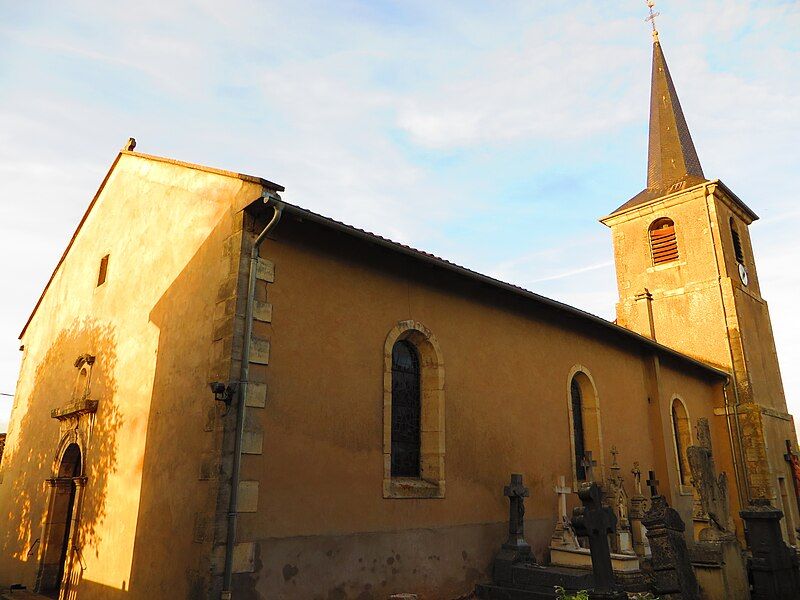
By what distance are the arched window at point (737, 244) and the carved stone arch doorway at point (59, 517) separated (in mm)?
17969

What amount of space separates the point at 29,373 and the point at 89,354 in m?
3.75

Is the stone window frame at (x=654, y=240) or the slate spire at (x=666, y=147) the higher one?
the slate spire at (x=666, y=147)

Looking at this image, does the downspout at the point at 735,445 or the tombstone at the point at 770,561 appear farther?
the downspout at the point at 735,445

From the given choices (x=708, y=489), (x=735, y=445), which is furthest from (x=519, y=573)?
(x=735, y=445)

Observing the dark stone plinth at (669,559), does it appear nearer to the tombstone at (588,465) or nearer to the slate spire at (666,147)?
the tombstone at (588,465)

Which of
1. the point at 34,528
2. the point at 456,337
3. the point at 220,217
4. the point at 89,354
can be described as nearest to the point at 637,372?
the point at 456,337

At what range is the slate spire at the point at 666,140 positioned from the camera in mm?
19109

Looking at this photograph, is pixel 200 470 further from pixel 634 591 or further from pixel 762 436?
pixel 762 436

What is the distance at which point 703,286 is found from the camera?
56.2ft

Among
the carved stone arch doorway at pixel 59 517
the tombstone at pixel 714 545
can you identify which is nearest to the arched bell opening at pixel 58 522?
the carved stone arch doorway at pixel 59 517

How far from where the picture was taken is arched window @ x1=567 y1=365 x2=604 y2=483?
11.1m

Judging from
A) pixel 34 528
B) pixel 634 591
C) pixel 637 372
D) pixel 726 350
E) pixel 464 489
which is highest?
pixel 726 350

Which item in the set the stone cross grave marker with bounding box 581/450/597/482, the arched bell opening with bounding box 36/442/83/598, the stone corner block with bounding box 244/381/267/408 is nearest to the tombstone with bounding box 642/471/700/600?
the stone cross grave marker with bounding box 581/450/597/482

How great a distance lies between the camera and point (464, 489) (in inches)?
334
